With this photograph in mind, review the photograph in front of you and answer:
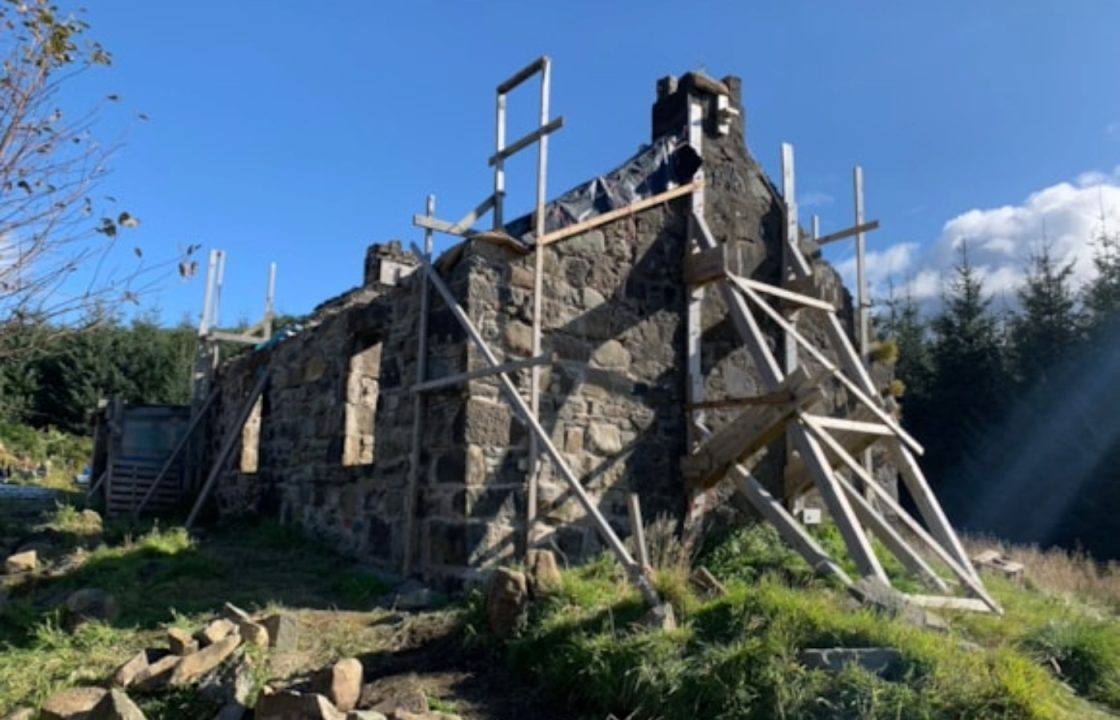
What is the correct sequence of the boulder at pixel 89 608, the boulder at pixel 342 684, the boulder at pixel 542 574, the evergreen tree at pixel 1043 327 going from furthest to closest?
the evergreen tree at pixel 1043 327, the boulder at pixel 89 608, the boulder at pixel 542 574, the boulder at pixel 342 684

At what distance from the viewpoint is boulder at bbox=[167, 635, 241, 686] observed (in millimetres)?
5605

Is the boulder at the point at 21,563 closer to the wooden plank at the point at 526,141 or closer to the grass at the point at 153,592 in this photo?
the grass at the point at 153,592

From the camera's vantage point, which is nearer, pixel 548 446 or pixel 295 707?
pixel 295 707

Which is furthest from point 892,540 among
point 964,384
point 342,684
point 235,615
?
point 964,384

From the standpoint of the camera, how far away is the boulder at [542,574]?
6383 mm

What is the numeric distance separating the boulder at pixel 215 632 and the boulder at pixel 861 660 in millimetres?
3616

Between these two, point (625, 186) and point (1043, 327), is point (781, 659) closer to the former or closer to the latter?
point (625, 186)

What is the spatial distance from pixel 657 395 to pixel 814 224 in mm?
3916

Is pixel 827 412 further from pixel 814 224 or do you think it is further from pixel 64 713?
pixel 64 713

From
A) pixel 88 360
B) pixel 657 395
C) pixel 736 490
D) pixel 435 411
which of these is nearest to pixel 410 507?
pixel 435 411

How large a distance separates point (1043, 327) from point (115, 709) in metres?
22.3

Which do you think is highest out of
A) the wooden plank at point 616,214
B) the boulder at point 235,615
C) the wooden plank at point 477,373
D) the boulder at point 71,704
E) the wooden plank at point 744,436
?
the wooden plank at point 616,214

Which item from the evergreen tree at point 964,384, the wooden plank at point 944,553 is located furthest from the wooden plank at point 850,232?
the evergreen tree at point 964,384

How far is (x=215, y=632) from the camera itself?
5996mm
